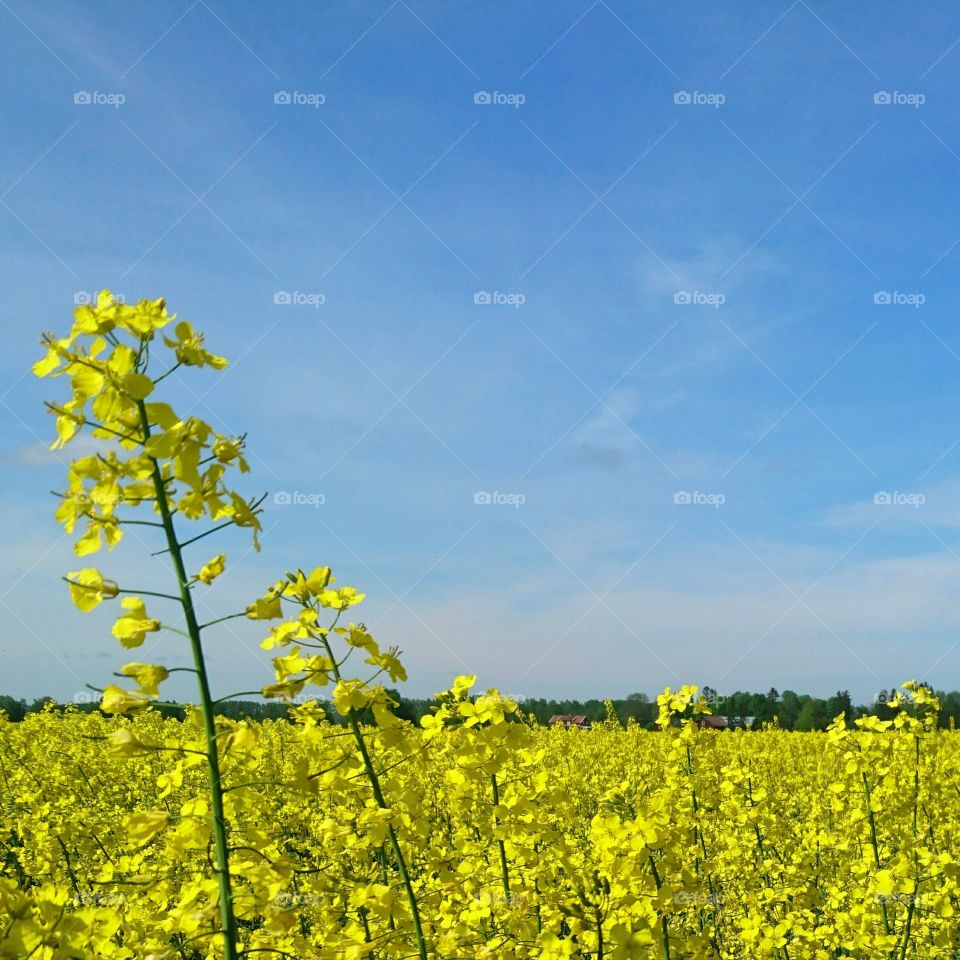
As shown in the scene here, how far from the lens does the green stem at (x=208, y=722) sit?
6.75 feet

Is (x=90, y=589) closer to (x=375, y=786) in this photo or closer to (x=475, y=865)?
(x=375, y=786)

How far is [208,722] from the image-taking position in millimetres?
2086

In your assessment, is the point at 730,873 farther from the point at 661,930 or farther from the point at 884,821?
the point at 661,930

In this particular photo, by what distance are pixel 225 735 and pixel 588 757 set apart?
12.6m

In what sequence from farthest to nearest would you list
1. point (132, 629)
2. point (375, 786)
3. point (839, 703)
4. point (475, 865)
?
point (839, 703) < point (475, 865) < point (375, 786) < point (132, 629)

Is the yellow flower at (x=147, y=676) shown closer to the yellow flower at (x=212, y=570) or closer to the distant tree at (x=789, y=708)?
the yellow flower at (x=212, y=570)

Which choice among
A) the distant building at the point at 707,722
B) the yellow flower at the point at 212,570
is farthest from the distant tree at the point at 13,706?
the yellow flower at the point at 212,570

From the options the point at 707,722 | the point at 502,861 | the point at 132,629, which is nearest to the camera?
the point at 132,629

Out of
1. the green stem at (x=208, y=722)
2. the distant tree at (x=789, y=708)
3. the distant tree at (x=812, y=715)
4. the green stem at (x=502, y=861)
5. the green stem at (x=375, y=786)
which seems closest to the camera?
the green stem at (x=208, y=722)

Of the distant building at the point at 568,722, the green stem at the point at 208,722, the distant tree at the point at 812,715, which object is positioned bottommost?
the distant tree at the point at 812,715

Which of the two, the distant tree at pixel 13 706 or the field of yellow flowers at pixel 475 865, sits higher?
the distant tree at pixel 13 706

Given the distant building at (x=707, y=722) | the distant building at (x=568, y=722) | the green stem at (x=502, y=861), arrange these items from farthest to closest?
1. the distant building at (x=568, y=722)
2. the distant building at (x=707, y=722)
3. the green stem at (x=502, y=861)

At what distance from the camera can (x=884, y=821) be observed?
6.47 meters

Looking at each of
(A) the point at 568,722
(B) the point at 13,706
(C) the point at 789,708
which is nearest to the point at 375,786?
(B) the point at 13,706
